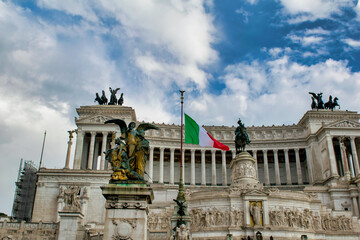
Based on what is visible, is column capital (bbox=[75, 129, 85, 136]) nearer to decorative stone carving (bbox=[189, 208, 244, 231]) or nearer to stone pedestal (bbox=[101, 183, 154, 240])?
decorative stone carving (bbox=[189, 208, 244, 231])

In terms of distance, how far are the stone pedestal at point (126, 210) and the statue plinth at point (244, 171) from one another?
2981 centimetres

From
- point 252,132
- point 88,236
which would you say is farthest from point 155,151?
point 88,236

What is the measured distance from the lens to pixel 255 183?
40656 mm

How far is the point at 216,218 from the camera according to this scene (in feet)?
121

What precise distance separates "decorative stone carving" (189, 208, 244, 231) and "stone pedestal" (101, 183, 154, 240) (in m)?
25.6

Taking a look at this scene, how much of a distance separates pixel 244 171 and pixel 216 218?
24.3 feet

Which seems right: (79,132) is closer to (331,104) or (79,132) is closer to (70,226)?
(70,226)

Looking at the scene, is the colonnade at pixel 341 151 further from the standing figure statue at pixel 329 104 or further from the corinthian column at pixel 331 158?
the standing figure statue at pixel 329 104

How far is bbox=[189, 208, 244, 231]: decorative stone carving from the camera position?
36.5m

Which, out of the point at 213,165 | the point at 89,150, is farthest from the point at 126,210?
the point at 213,165

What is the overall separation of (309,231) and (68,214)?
25.6m

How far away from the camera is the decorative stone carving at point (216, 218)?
36.5 m

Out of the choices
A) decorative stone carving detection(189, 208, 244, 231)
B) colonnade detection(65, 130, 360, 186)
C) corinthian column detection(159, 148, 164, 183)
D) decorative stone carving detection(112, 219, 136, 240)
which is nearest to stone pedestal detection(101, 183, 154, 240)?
decorative stone carving detection(112, 219, 136, 240)

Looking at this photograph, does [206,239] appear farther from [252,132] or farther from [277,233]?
[252,132]
